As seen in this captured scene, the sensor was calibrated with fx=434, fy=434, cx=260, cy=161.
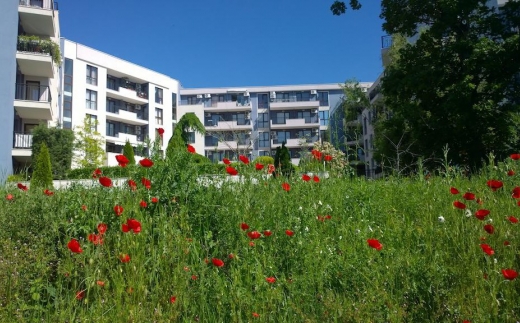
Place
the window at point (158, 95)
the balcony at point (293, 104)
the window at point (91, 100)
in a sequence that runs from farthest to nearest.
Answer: the balcony at point (293, 104)
the window at point (158, 95)
the window at point (91, 100)

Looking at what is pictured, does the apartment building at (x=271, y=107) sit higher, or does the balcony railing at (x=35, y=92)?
the apartment building at (x=271, y=107)

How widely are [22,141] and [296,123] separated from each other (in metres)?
50.9

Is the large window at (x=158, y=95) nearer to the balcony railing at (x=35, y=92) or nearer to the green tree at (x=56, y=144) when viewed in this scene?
the balcony railing at (x=35, y=92)

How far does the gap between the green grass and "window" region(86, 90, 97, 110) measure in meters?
45.5

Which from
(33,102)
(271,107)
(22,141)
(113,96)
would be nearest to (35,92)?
(33,102)

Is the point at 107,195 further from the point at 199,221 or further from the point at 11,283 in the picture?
the point at 11,283

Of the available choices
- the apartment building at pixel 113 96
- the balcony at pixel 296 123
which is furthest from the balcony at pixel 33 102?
the balcony at pixel 296 123

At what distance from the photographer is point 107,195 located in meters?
5.22

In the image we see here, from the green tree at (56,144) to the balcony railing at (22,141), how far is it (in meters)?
0.76

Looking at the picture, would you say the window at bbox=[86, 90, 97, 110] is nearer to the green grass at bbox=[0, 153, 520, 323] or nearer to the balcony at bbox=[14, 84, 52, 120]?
the balcony at bbox=[14, 84, 52, 120]

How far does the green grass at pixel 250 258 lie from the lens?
3.01 m

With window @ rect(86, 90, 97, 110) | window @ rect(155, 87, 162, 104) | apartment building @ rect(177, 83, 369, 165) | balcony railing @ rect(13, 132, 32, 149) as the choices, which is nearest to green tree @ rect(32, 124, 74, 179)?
balcony railing @ rect(13, 132, 32, 149)

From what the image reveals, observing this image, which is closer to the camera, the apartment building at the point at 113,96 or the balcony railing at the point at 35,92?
the balcony railing at the point at 35,92

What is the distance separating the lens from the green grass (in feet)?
9.86
